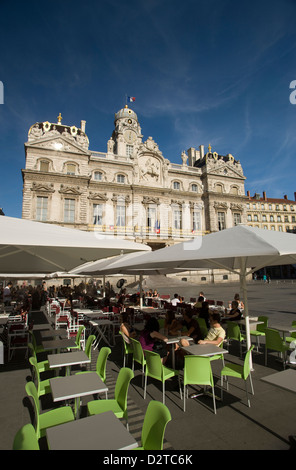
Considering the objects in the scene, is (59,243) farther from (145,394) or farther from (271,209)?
(271,209)

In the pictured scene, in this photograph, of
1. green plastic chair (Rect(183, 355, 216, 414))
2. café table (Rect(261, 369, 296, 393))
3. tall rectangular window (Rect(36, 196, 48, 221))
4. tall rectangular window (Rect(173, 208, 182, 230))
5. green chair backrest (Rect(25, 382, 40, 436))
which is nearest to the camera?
green chair backrest (Rect(25, 382, 40, 436))

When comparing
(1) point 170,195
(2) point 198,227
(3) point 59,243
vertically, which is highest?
(1) point 170,195

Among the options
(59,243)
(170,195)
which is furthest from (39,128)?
(59,243)

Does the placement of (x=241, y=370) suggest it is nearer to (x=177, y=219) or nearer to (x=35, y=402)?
(x=35, y=402)

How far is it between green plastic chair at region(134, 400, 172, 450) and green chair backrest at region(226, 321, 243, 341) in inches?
192

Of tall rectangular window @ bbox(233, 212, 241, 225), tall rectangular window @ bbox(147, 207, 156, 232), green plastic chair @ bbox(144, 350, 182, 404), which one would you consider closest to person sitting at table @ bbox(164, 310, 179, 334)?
green plastic chair @ bbox(144, 350, 182, 404)

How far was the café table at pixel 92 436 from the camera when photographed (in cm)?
195

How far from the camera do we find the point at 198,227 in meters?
37.8

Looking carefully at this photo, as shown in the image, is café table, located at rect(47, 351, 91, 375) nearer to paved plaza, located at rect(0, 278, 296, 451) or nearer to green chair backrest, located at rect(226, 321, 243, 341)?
paved plaza, located at rect(0, 278, 296, 451)

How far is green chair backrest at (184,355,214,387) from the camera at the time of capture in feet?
12.3
